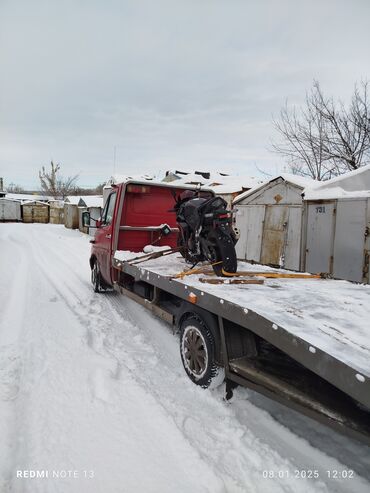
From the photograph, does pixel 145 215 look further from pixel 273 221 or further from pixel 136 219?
pixel 273 221

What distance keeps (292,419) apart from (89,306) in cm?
401

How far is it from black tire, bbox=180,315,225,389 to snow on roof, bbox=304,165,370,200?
6.23m

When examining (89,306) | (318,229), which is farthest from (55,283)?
(318,229)

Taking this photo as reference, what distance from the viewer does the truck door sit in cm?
539

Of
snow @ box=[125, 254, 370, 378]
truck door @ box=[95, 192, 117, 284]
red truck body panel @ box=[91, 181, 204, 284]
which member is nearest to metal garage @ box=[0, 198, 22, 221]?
truck door @ box=[95, 192, 117, 284]

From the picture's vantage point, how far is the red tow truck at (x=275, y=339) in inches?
67.0

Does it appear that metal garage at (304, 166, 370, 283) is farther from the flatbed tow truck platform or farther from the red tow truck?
the flatbed tow truck platform

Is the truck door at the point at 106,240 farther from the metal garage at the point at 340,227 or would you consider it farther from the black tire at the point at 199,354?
the metal garage at the point at 340,227

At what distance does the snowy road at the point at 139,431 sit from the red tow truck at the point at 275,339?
0.40 m

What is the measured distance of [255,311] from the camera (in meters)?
2.19

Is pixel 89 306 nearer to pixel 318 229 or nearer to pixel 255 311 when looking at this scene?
pixel 255 311

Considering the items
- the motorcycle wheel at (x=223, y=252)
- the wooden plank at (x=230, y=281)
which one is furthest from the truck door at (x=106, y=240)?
the wooden plank at (x=230, y=281)

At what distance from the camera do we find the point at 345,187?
26.3 ft

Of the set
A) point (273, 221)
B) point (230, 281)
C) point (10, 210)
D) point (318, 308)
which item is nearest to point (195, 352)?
point (230, 281)
